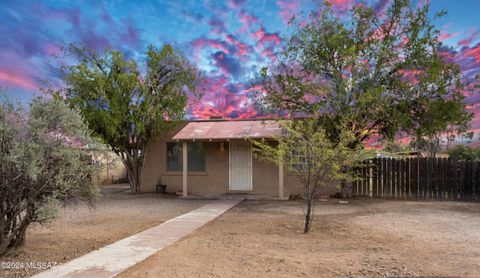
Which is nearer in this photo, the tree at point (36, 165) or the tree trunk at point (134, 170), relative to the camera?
the tree at point (36, 165)

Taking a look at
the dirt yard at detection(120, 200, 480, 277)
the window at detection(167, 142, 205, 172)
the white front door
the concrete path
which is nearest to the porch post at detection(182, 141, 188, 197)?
the window at detection(167, 142, 205, 172)

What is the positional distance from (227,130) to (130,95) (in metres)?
4.12

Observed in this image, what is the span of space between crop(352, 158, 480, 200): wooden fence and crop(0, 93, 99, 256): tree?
10597 millimetres

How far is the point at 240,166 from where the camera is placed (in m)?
15.2

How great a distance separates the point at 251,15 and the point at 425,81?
6.87 m

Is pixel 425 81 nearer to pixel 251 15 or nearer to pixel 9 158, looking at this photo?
pixel 251 15

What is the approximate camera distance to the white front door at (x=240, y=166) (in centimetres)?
1509

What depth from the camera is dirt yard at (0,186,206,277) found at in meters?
5.53

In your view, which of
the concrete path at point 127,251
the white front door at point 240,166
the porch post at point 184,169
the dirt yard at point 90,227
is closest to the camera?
the concrete path at point 127,251

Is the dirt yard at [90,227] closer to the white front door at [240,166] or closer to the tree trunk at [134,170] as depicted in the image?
the tree trunk at [134,170]

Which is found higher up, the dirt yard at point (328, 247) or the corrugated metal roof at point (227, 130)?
the corrugated metal roof at point (227, 130)

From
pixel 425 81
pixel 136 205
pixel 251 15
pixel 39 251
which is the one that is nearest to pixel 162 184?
pixel 136 205

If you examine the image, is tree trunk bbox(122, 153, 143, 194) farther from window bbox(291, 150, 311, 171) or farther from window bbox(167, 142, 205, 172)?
window bbox(291, 150, 311, 171)

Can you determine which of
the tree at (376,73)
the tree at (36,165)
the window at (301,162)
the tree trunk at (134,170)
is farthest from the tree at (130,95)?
the tree at (36,165)
